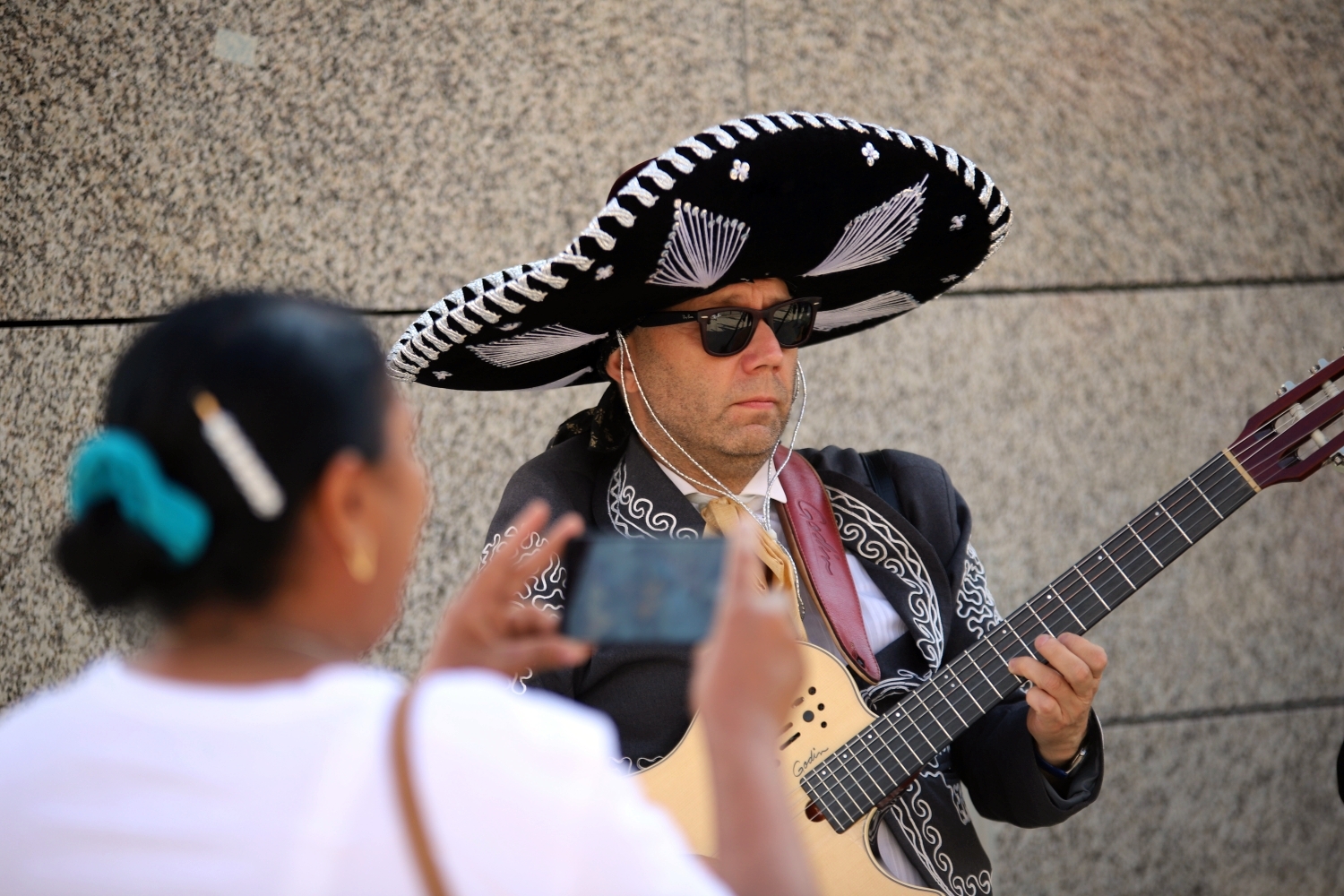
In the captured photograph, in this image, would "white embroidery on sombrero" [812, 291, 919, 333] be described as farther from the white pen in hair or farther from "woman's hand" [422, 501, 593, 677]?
the white pen in hair

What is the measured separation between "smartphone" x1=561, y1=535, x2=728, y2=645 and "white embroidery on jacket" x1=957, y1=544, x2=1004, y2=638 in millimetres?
1534

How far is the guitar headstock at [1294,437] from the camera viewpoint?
2.27 meters

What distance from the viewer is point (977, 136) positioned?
3.95m

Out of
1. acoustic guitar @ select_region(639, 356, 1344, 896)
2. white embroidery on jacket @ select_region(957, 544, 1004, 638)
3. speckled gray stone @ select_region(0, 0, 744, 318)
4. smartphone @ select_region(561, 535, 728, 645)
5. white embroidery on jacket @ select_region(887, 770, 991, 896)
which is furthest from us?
speckled gray stone @ select_region(0, 0, 744, 318)

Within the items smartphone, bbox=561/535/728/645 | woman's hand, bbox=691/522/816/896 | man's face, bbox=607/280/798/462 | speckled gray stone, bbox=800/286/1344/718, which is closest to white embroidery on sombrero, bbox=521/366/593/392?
man's face, bbox=607/280/798/462

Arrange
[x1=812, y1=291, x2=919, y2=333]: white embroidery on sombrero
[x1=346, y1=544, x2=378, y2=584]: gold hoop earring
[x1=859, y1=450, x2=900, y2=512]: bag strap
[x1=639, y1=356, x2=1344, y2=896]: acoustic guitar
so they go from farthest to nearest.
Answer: [x1=812, y1=291, x2=919, y2=333]: white embroidery on sombrero
[x1=859, y1=450, x2=900, y2=512]: bag strap
[x1=639, y1=356, x2=1344, y2=896]: acoustic guitar
[x1=346, y1=544, x2=378, y2=584]: gold hoop earring

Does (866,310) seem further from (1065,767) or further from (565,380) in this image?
(1065,767)

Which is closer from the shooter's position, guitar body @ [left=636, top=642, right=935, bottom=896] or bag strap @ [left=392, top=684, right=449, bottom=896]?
bag strap @ [left=392, top=684, right=449, bottom=896]

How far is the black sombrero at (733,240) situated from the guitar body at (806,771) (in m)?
0.79

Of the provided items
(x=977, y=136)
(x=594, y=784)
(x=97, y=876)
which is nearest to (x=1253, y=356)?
(x=977, y=136)

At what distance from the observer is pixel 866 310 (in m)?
2.95

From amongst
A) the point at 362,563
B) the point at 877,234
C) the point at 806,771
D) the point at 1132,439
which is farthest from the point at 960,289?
the point at 362,563

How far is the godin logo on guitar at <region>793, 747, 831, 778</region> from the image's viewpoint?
7.51ft

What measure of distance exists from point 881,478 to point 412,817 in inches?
81.1
